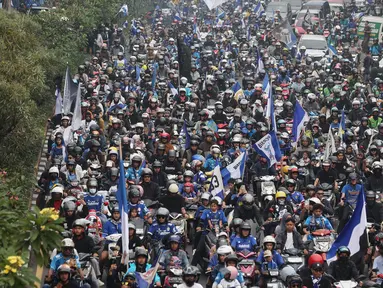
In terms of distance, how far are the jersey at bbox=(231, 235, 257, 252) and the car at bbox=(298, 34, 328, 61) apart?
90.8 ft

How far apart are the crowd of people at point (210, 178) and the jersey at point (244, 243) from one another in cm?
2

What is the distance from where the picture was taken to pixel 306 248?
18484 mm

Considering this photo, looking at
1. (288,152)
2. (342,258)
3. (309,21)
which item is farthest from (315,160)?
(309,21)

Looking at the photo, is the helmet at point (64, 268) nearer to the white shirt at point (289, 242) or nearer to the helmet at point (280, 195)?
the white shirt at point (289, 242)

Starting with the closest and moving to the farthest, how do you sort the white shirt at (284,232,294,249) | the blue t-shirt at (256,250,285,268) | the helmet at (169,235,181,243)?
1. the blue t-shirt at (256,250,285,268)
2. the helmet at (169,235,181,243)
3. the white shirt at (284,232,294,249)

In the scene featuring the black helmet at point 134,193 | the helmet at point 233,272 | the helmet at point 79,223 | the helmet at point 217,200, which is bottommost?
the helmet at point 233,272

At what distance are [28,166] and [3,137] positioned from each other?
3.87 feet

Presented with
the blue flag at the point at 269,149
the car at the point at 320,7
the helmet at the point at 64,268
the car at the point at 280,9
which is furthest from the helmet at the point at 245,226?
the car at the point at 280,9

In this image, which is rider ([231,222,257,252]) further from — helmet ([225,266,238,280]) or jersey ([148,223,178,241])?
helmet ([225,266,238,280])

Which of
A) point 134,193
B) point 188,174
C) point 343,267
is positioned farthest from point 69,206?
point 343,267

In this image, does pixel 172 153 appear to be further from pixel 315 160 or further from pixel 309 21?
pixel 309 21

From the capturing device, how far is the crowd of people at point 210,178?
17.1 m

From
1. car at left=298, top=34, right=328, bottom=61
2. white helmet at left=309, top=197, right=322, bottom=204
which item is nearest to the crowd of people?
white helmet at left=309, top=197, right=322, bottom=204

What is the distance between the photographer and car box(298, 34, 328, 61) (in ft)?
149
